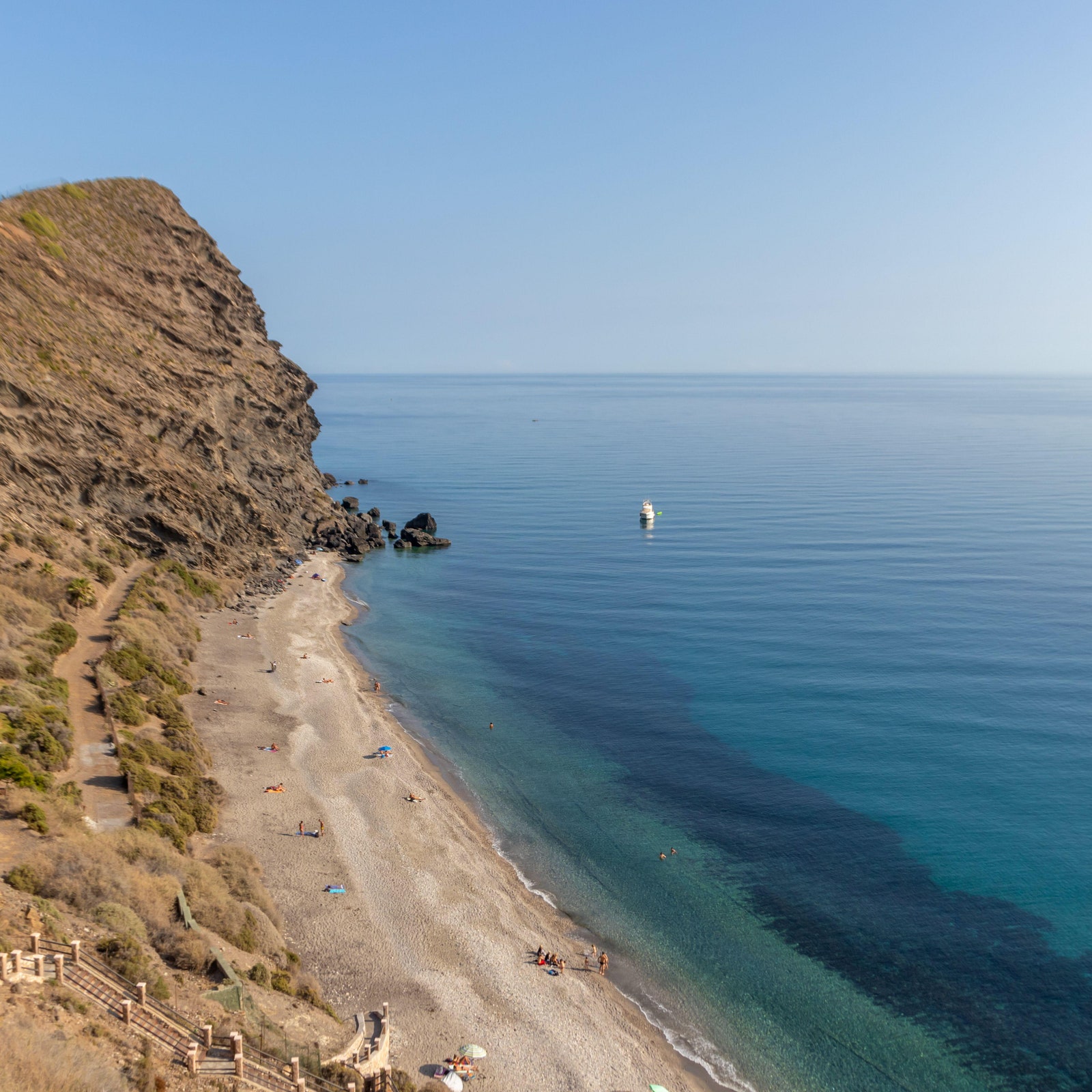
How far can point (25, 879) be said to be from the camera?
82.5ft

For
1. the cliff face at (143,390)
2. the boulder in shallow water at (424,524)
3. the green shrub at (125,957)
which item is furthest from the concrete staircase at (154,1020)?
the boulder in shallow water at (424,524)

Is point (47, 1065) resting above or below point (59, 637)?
below

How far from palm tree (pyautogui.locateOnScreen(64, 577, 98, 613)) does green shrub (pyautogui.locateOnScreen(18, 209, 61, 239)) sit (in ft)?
139

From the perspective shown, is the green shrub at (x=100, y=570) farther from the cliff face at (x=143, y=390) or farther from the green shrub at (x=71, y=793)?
the green shrub at (x=71, y=793)

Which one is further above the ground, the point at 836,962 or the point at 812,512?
the point at 812,512

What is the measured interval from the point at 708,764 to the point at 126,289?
72473mm

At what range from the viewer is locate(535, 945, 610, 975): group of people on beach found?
3319 centimetres

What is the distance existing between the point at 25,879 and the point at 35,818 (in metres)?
4.72

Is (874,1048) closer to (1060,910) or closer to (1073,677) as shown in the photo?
(1060,910)

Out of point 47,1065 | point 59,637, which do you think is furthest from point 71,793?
point 47,1065

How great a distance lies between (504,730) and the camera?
5506 centimetres

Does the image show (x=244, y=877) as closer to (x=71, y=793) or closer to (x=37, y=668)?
(x=71, y=793)

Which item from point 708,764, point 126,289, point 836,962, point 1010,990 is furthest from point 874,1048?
point 126,289

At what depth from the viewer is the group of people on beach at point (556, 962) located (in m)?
33.2
